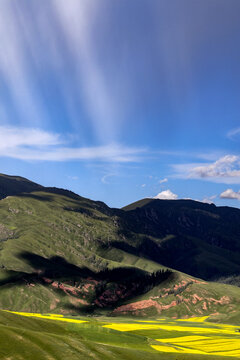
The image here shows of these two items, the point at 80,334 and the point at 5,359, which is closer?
the point at 5,359

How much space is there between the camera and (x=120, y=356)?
324 ft

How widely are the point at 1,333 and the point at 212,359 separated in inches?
2486

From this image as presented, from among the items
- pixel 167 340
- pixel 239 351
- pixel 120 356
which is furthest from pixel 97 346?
pixel 167 340

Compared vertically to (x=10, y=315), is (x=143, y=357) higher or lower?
lower

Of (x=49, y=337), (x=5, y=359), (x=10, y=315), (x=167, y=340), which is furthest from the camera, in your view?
(x=167, y=340)

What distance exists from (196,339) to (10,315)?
97.2 meters

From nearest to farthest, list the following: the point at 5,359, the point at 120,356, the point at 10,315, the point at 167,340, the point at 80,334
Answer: the point at 5,359 → the point at 120,356 → the point at 10,315 → the point at 80,334 → the point at 167,340

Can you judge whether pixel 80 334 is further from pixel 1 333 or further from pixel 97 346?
pixel 1 333

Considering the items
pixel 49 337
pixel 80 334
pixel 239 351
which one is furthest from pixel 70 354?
pixel 239 351

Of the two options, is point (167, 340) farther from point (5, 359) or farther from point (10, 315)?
point (5, 359)

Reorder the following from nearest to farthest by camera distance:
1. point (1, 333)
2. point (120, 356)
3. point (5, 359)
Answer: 1. point (5, 359)
2. point (1, 333)
3. point (120, 356)

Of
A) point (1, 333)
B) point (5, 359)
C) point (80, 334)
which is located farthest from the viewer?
point (80, 334)

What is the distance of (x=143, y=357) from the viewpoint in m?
104

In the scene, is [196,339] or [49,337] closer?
[49,337]
